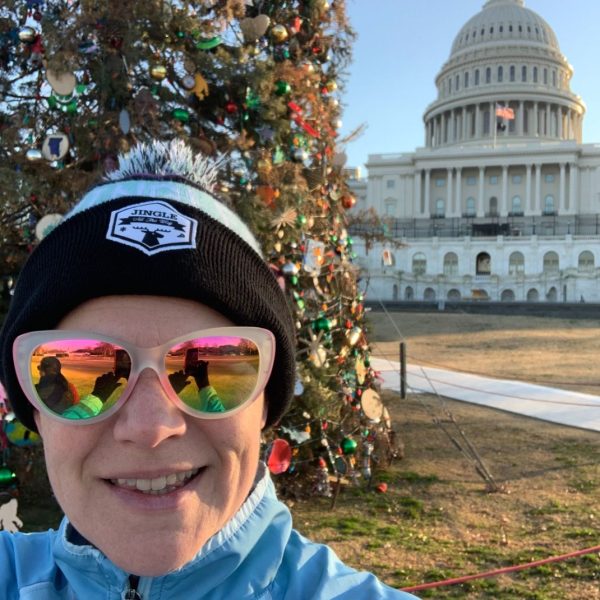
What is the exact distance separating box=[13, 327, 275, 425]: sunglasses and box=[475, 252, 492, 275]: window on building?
5670 centimetres

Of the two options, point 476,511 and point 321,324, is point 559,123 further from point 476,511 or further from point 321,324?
point 321,324

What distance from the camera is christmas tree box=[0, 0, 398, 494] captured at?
411 centimetres

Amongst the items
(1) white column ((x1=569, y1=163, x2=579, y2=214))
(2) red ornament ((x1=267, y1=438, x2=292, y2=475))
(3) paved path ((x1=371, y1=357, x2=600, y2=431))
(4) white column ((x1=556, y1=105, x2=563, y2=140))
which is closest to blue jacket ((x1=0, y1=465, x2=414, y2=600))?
(2) red ornament ((x1=267, y1=438, x2=292, y2=475))

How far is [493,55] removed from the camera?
78.3m

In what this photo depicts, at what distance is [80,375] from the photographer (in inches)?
45.3

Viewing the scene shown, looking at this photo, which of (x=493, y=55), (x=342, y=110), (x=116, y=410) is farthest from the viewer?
(x=493, y=55)

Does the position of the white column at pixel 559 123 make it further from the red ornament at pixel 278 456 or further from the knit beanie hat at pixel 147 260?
the knit beanie hat at pixel 147 260

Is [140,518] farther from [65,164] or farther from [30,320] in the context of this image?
[65,164]

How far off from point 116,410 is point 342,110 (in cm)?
521

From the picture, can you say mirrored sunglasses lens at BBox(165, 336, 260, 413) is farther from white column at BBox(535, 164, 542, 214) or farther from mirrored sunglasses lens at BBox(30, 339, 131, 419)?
white column at BBox(535, 164, 542, 214)

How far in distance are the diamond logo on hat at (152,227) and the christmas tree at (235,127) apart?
106 inches

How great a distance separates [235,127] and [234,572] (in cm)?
403

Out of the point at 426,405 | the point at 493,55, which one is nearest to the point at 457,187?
the point at 493,55

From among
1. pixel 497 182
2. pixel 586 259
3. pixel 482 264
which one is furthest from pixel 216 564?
pixel 497 182
